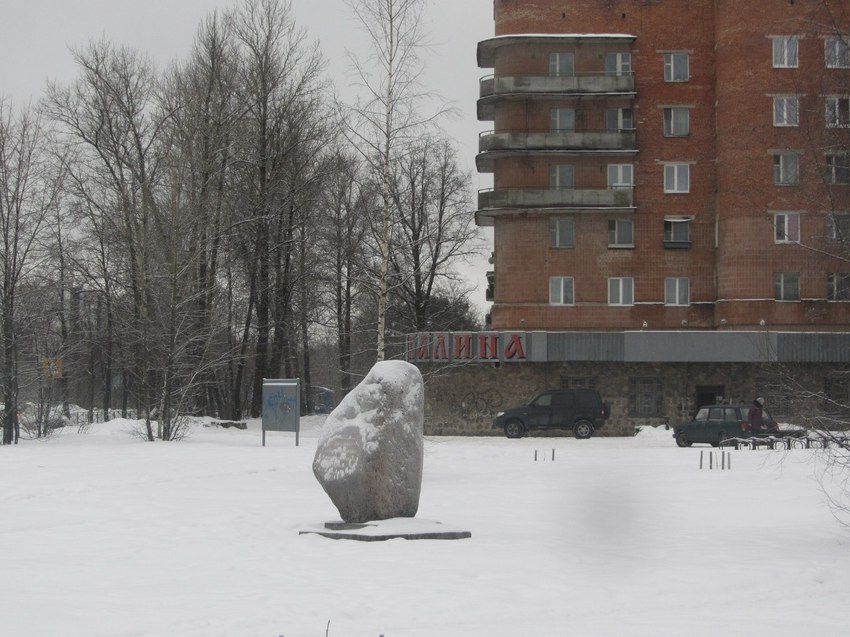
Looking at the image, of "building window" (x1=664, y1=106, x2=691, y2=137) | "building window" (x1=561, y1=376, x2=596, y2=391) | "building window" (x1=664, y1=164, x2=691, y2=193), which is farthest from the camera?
"building window" (x1=664, y1=106, x2=691, y2=137)

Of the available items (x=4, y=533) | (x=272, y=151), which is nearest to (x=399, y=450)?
(x=4, y=533)

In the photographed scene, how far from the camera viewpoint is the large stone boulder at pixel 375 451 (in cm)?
1524

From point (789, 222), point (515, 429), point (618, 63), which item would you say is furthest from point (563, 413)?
point (618, 63)

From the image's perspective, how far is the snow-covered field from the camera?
1000cm

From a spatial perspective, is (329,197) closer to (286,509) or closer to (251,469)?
(251,469)

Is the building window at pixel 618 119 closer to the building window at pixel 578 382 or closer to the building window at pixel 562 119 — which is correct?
the building window at pixel 562 119

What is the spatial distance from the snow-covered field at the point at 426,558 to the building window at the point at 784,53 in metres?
30.2

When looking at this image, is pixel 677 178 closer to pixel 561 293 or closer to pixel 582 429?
pixel 561 293

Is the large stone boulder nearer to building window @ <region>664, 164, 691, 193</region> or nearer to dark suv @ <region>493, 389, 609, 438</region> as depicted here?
dark suv @ <region>493, 389, 609, 438</region>

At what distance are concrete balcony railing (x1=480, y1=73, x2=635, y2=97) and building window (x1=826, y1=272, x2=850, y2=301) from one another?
12.4 meters

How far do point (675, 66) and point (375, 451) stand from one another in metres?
41.6

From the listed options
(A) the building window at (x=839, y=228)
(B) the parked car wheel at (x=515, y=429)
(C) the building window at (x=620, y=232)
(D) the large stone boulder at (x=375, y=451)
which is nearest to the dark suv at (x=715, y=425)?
(B) the parked car wheel at (x=515, y=429)

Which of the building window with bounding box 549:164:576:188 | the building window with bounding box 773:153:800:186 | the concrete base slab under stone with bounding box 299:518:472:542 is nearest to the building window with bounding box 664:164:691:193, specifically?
the building window with bounding box 773:153:800:186

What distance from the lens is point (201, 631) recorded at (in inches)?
370
